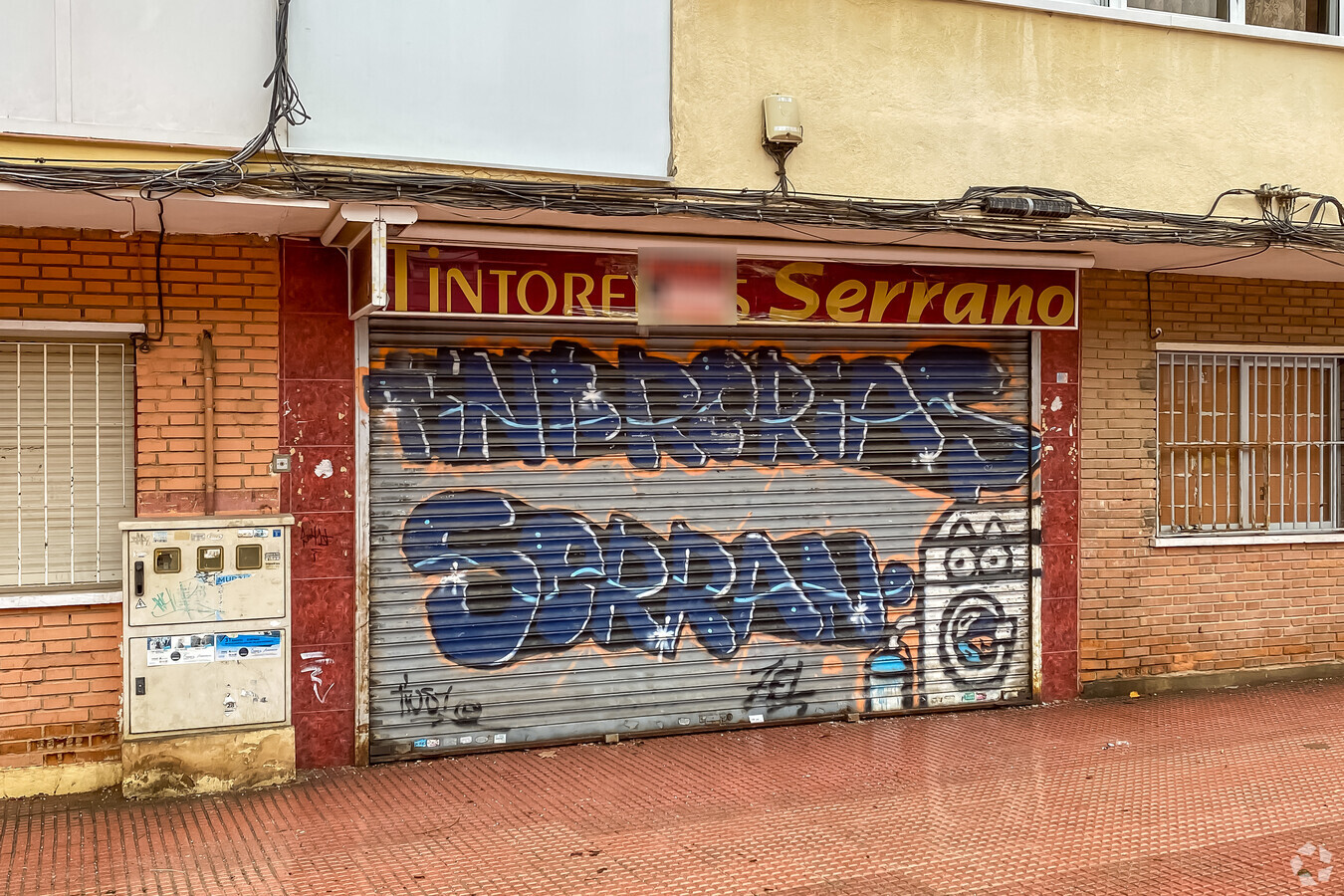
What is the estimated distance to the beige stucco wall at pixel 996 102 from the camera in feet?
22.6

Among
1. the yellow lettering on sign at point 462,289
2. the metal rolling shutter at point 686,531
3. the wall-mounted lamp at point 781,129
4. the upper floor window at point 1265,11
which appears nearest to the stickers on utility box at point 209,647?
the metal rolling shutter at point 686,531

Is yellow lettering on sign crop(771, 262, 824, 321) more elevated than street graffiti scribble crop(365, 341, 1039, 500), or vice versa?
yellow lettering on sign crop(771, 262, 824, 321)

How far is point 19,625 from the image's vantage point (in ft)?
20.4

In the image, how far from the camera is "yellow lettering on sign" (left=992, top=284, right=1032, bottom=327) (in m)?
7.91

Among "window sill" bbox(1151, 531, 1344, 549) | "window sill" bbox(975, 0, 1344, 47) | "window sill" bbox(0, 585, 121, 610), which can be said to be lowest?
"window sill" bbox(0, 585, 121, 610)

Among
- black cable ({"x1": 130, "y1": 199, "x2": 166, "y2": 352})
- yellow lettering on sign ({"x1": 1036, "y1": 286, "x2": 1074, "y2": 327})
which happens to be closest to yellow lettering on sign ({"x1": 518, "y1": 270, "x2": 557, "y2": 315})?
black cable ({"x1": 130, "y1": 199, "x2": 166, "y2": 352})

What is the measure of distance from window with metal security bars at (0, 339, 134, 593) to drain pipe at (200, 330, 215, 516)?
1.41ft

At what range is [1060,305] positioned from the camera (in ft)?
26.4

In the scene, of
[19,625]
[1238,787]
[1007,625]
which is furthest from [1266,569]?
[19,625]

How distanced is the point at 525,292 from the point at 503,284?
0.47 feet

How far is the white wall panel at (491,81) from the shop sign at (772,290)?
65 centimetres

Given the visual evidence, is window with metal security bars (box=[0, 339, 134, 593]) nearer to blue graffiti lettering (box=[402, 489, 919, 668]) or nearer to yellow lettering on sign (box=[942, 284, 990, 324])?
blue graffiti lettering (box=[402, 489, 919, 668])

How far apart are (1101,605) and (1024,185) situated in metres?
3.21

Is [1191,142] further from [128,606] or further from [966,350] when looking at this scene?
[128,606]
